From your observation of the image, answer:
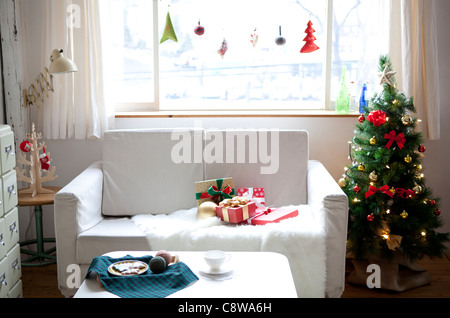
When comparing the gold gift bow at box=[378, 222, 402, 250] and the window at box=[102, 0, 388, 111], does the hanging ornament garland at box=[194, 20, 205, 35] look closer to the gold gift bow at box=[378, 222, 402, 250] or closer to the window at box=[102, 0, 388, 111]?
the window at box=[102, 0, 388, 111]

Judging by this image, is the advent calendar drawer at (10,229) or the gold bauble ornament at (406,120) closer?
the advent calendar drawer at (10,229)

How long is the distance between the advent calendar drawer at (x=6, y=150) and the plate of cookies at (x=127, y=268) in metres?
0.89

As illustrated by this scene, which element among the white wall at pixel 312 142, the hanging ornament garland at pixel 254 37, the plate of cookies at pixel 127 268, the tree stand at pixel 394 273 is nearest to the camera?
the plate of cookies at pixel 127 268

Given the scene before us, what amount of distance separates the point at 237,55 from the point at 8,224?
1.95 metres

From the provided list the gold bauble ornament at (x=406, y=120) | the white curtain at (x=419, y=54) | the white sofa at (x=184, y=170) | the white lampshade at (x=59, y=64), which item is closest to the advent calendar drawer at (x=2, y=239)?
the white sofa at (x=184, y=170)

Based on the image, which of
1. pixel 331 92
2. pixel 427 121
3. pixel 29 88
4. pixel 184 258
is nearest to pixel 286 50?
pixel 331 92

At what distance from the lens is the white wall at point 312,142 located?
3602 millimetres

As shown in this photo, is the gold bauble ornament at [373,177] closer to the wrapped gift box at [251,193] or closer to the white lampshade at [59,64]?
the wrapped gift box at [251,193]

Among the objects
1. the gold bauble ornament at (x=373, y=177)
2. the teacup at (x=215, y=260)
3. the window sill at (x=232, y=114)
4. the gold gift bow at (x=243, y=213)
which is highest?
the window sill at (x=232, y=114)

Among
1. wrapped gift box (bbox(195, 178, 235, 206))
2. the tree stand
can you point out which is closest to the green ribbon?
wrapped gift box (bbox(195, 178, 235, 206))

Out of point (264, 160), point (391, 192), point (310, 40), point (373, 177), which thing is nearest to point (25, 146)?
point (264, 160)

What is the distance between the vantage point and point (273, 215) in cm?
297

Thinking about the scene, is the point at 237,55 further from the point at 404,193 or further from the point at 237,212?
the point at 404,193

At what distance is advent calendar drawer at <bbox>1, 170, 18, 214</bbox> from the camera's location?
2.65 metres
